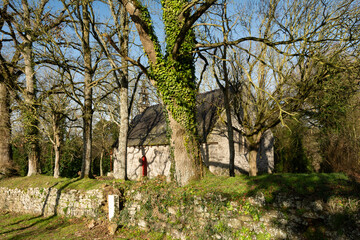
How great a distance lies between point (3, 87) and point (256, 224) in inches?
673

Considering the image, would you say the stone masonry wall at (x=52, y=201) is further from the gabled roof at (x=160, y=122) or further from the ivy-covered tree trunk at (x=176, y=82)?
the gabled roof at (x=160, y=122)

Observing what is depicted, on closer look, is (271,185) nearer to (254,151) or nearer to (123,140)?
(254,151)

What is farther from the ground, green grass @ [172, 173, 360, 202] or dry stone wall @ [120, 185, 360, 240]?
green grass @ [172, 173, 360, 202]

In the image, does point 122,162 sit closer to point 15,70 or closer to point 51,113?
point 51,113

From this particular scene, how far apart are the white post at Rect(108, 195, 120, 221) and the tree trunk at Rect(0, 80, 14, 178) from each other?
1031cm

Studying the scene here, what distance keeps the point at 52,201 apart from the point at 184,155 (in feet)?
24.0

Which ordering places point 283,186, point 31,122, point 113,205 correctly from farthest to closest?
point 31,122 → point 113,205 → point 283,186

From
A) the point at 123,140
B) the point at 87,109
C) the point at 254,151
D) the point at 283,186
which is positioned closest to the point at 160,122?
the point at 87,109

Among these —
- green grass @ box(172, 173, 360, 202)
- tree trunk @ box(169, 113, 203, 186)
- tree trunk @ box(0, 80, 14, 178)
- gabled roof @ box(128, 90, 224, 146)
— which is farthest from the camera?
gabled roof @ box(128, 90, 224, 146)

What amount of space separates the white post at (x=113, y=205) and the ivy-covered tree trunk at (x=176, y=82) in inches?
94.9

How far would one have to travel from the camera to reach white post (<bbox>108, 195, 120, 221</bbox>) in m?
8.03

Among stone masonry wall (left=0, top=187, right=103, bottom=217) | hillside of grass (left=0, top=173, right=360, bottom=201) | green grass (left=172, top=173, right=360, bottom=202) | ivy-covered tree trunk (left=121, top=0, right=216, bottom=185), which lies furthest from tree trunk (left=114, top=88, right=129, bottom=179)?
green grass (left=172, top=173, right=360, bottom=202)

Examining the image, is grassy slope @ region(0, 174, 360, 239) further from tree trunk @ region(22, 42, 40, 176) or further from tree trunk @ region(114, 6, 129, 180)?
tree trunk @ region(22, 42, 40, 176)

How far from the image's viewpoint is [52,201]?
10578mm
